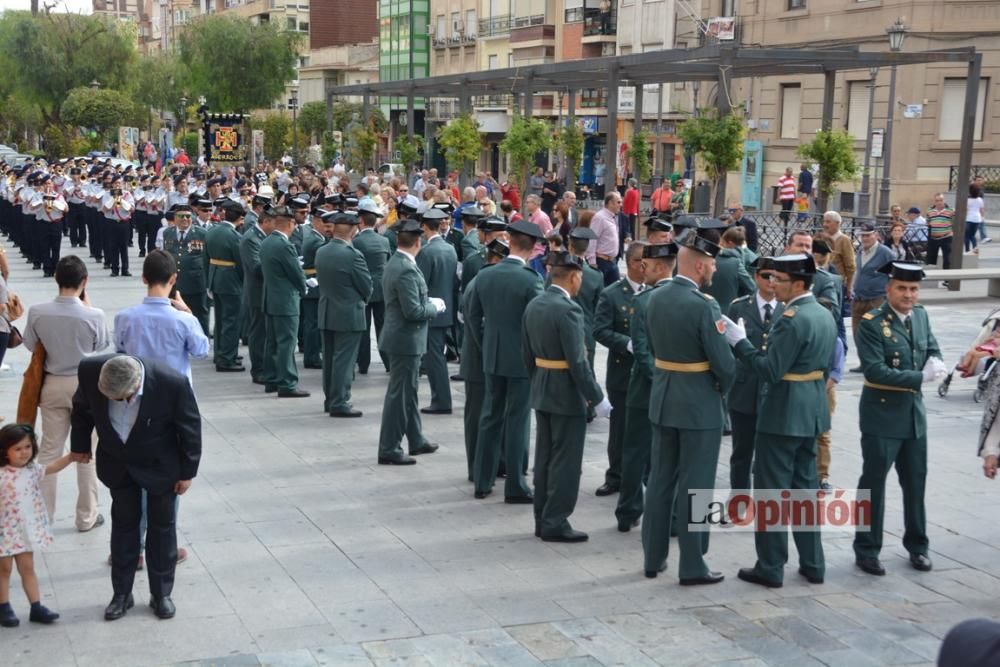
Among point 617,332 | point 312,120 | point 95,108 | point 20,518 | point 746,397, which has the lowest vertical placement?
point 20,518

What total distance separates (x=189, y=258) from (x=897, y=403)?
933cm

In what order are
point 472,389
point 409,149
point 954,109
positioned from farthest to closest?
point 409,149
point 954,109
point 472,389

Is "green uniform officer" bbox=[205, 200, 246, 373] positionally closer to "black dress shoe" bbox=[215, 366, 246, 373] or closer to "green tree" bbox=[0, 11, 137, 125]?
"black dress shoe" bbox=[215, 366, 246, 373]

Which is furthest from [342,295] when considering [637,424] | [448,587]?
[448,587]

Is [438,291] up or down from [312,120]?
down

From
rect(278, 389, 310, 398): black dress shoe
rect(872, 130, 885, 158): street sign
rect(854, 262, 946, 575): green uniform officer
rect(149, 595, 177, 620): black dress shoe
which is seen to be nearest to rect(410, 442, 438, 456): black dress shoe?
rect(278, 389, 310, 398): black dress shoe

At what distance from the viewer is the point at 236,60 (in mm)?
67125

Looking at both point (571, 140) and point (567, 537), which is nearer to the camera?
point (567, 537)

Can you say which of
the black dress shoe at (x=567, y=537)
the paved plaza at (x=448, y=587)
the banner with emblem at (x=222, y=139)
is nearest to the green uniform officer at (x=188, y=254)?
the paved plaza at (x=448, y=587)

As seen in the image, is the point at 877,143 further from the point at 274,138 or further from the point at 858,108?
the point at 274,138

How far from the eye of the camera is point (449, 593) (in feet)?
23.2

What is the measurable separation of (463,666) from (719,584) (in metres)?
1.97

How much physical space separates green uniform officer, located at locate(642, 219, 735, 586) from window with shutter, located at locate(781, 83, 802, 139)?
33.7 m

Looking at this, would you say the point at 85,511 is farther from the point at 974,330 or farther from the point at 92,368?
Result: the point at 974,330
